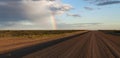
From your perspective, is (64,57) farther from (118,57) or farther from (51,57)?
(118,57)

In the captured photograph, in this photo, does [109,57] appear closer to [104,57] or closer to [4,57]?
[104,57]

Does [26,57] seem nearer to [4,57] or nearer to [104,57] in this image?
[4,57]

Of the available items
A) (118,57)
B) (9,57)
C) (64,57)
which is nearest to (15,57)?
(9,57)

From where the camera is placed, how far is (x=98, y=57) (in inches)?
509

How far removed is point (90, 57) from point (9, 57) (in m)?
4.32

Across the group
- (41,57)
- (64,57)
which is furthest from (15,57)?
(64,57)

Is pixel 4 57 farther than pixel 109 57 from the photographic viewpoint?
No

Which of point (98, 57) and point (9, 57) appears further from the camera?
point (98, 57)

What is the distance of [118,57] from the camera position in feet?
43.1

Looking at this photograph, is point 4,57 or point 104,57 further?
point 104,57

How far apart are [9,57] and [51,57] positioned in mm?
2188

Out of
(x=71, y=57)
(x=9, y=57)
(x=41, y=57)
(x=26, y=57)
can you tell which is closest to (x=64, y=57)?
(x=71, y=57)

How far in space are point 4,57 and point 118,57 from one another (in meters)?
6.26

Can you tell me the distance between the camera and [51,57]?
12375mm
